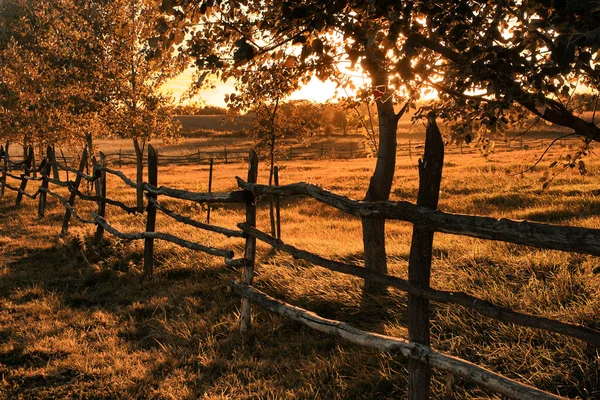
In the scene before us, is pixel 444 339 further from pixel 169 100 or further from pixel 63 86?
pixel 63 86

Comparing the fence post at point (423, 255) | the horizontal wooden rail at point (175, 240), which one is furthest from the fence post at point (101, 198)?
the fence post at point (423, 255)

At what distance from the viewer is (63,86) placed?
55.6 ft

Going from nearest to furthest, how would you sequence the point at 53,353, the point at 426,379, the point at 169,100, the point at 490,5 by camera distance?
the point at 426,379, the point at 490,5, the point at 53,353, the point at 169,100

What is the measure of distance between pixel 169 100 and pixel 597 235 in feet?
51.4

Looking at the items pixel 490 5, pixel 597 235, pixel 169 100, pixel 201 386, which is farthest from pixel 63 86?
pixel 597 235

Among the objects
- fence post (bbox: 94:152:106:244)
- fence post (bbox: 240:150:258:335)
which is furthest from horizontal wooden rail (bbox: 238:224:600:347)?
fence post (bbox: 94:152:106:244)

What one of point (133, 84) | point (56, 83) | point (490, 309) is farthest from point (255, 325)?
point (56, 83)

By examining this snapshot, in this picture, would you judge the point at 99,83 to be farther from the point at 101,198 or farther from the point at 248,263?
the point at 248,263

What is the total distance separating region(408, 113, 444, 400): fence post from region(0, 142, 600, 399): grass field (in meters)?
0.56

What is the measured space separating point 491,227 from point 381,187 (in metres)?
3.69

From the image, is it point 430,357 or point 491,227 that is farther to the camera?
point 430,357

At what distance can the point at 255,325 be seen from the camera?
5723 millimetres

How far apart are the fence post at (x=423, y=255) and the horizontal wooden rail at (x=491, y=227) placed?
0.11m

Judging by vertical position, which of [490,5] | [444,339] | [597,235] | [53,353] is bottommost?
[53,353]
